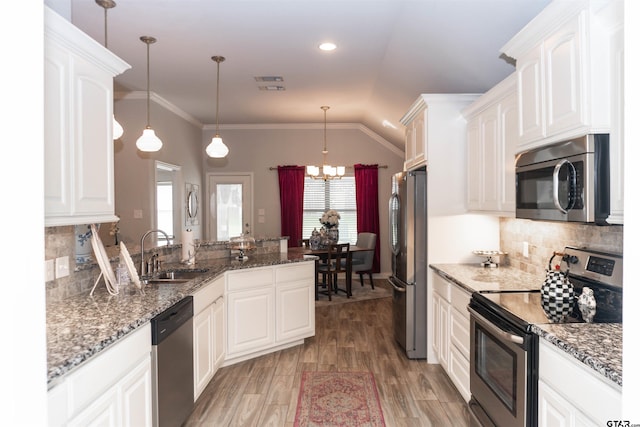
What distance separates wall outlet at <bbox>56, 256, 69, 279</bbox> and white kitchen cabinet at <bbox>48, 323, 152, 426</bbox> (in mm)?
634

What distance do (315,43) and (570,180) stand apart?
2747mm

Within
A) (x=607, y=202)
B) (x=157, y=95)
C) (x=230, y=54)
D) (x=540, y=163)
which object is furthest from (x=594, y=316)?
(x=157, y=95)

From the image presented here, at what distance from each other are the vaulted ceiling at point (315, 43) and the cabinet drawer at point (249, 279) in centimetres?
208

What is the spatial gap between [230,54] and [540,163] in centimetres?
314

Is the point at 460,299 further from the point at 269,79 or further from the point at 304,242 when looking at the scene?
the point at 304,242

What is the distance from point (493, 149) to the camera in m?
3.17

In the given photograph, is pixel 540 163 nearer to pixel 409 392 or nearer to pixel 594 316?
pixel 594 316

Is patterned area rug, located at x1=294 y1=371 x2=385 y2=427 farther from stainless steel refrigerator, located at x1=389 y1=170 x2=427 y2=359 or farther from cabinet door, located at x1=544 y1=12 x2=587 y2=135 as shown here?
cabinet door, located at x1=544 y1=12 x2=587 y2=135

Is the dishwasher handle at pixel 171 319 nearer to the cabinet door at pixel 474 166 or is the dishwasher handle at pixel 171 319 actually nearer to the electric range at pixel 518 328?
the electric range at pixel 518 328

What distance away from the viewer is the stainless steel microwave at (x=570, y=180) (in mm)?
1796

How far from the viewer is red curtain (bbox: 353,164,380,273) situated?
7.96 meters

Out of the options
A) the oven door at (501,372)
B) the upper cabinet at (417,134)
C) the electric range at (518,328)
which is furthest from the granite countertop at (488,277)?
the upper cabinet at (417,134)

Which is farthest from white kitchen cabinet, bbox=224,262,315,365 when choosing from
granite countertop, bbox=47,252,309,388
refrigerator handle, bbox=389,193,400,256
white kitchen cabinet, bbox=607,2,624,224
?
white kitchen cabinet, bbox=607,2,624,224

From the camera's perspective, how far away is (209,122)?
778 centimetres
